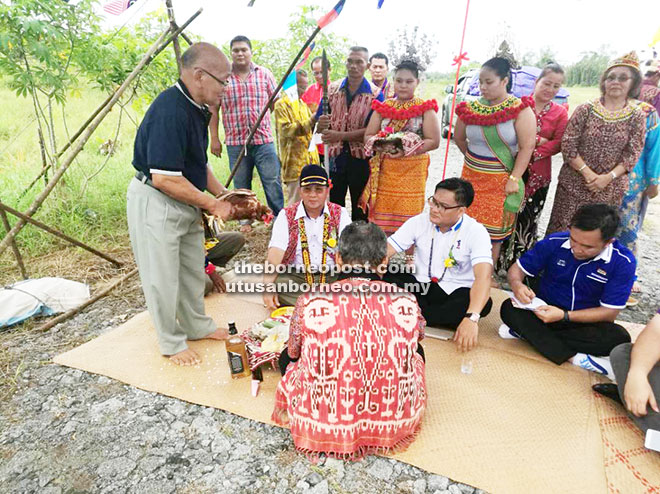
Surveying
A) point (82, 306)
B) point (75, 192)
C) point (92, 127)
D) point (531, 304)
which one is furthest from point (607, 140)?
point (75, 192)

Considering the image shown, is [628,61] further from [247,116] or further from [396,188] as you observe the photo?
[247,116]

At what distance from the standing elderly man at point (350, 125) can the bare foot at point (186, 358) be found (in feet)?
7.01

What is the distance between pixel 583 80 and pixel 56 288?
21982 millimetres

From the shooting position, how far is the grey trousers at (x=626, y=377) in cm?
198

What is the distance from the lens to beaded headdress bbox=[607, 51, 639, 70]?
2.98 meters

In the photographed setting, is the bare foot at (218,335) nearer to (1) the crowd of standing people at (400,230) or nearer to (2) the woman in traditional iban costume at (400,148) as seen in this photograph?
(1) the crowd of standing people at (400,230)

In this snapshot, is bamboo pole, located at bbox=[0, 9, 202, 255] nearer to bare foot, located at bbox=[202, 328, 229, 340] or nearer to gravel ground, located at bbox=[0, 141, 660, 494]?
gravel ground, located at bbox=[0, 141, 660, 494]

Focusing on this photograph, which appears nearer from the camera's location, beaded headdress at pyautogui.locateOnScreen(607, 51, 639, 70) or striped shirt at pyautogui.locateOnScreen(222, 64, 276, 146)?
beaded headdress at pyautogui.locateOnScreen(607, 51, 639, 70)

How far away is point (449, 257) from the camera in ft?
9.68

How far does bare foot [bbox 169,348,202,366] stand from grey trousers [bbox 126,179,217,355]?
3cm

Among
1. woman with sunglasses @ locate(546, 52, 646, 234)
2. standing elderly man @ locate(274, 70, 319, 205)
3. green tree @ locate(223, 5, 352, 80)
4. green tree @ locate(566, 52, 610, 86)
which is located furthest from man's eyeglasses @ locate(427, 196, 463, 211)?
green tree @ locate(566, 52, 610, 86)

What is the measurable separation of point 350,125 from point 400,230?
137 centimetres

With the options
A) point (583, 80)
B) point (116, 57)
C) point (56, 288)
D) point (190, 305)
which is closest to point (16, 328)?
point (56, 288)

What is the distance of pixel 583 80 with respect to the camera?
18.7 metres
